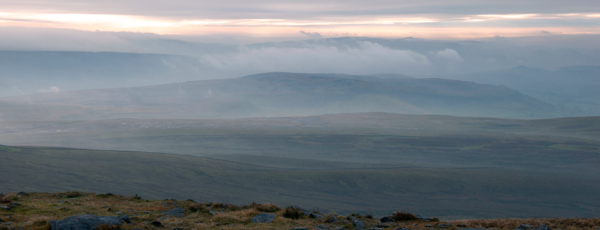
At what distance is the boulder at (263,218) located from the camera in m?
16.2

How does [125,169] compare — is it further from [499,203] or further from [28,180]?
[499,203]

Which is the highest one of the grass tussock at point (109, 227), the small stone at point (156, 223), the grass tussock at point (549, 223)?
the grass tussock at point (549, 223)

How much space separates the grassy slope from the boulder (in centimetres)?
5664

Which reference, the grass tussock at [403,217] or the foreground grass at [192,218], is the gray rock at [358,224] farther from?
the grass tussock at [403,217]

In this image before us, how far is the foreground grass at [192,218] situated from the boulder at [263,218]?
19cm

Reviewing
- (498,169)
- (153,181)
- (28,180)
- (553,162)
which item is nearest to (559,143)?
Answer: (553,162)

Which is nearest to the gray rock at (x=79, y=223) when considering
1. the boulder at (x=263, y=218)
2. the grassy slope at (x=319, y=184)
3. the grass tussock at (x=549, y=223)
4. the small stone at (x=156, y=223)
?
the small stone at (x=156, y=223)

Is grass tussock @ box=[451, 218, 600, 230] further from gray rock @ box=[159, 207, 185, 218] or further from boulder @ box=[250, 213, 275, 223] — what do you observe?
gray rock @ box=[159, 207, 185, 218]

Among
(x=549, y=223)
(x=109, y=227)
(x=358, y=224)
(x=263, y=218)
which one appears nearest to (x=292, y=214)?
(x=263, y=218)

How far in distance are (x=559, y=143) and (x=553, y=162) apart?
33952 mm

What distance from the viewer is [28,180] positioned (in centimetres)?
7831

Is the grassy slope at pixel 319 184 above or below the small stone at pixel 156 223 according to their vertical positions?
below

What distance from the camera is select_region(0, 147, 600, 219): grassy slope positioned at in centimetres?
7669

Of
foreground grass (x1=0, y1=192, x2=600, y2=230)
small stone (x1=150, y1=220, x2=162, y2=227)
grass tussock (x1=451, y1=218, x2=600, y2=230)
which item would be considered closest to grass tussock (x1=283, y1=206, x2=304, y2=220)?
foreground grass (x1=0, y1=192, x2=600, y2=230)
